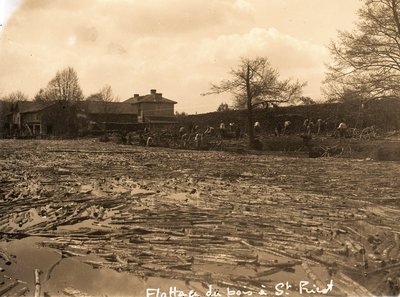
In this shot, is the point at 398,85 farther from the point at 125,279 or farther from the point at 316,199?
the point at 125,279

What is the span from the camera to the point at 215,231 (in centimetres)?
636

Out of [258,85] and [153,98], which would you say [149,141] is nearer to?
[258,85]

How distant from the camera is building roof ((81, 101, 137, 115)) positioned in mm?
75812

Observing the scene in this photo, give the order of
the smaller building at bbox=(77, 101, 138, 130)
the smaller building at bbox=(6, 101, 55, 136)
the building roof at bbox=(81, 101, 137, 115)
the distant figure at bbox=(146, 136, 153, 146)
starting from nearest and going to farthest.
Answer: the distant figure at bbox=(146, 136, 153, 146), the smaller building at bbox=(6, 101, 55, 136), the smaller building at bbox=(77, 101, 138, 130), the building roof at bbox=(81, 101, 137, 115)

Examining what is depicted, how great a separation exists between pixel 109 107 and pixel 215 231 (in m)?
74.1

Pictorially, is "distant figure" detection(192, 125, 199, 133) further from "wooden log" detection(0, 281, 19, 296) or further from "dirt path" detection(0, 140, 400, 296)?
"wooden log" detection(0, 281, 19, 296)

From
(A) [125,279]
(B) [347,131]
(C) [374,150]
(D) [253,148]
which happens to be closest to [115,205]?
(A) [125,279]

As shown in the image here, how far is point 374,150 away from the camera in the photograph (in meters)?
21.9

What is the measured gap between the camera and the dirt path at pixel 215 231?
4.62 m

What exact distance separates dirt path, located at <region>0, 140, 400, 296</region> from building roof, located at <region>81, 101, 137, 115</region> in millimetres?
65654

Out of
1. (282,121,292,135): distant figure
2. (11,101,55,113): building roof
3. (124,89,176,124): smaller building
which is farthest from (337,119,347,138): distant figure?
(11,101,55,113): building roof

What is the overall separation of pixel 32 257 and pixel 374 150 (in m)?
20.3

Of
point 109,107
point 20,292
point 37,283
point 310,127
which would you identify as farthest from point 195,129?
point 20,292

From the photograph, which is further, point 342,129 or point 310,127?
point 310,127
